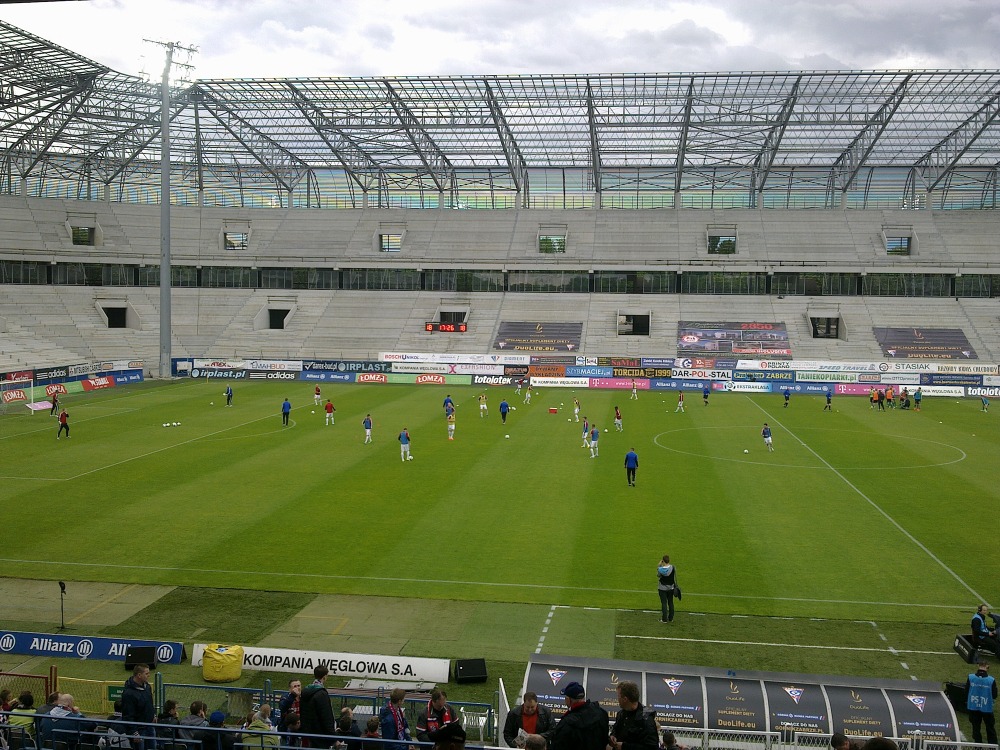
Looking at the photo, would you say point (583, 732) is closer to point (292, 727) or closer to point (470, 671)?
point (292, 727)

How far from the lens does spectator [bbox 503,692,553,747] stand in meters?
9.93

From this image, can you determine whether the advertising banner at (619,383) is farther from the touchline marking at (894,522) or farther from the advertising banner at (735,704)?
the advertising banner at (735,704)

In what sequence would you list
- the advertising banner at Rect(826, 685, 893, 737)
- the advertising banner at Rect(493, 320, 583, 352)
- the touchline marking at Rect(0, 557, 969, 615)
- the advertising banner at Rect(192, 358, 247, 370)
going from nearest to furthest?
1. the advertising banner at Rect(826, 685, 893, 737)
2. the touchline marking at Rect(0, 557, 969, 615)
3. the advertising banner at Rect(192, 358, 247, 370)
4. the advertising banner at Rect(493, 320, 583, 352)

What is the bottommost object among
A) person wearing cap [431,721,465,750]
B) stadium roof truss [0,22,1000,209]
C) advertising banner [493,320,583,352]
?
person wearing cap [431,721,465,750]

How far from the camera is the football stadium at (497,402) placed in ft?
50.7

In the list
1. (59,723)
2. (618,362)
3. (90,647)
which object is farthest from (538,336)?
(59,723)

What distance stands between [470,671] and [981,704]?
8061mm

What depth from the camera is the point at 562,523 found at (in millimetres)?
25125

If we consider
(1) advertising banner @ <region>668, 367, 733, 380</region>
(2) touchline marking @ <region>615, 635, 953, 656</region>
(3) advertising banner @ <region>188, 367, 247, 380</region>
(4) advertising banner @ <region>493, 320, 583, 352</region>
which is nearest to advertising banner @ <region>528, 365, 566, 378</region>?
(4) advertising banner @ <region>493, 320, 583, 352</region>

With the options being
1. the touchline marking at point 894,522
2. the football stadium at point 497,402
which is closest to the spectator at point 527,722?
the football stadium at point 497,402

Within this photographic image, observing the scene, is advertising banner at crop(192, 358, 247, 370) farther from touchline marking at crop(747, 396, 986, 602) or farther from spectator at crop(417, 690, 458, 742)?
spectator at crop(417, 690, 458, 742)

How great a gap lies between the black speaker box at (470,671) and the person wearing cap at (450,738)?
30.3ft

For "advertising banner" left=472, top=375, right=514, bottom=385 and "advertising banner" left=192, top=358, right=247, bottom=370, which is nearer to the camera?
"advertising banner" left=472, top=375, right=514, bottom=385

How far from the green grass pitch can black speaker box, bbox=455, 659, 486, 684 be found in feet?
5.14
